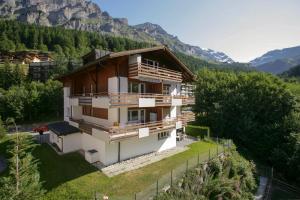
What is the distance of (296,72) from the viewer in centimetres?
13962

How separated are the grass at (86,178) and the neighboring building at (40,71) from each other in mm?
52497

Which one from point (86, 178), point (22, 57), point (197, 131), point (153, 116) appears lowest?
point (86, 178)

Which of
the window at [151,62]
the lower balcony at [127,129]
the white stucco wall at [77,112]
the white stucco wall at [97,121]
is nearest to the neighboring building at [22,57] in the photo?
the white stucco wall at [77,112]

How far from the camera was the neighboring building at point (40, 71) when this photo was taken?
223ft

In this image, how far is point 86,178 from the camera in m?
16.1

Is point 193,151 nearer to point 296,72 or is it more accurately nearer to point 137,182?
point 137,182

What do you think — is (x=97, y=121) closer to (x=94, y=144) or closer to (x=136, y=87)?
(x=94, y=144)

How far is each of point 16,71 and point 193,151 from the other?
5695cm

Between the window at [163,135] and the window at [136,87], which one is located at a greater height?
the window at [136,87]

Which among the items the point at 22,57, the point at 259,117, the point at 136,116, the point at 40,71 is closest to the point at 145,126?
the point at 136,116

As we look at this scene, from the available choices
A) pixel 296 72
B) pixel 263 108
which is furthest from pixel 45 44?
pixel 296 72

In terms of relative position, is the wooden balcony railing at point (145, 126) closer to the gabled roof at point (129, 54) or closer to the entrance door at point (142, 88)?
the entrance door at point (142, 88)

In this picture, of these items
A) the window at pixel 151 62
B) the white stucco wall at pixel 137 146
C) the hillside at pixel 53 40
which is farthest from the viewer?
the hillside at pixel 53 40

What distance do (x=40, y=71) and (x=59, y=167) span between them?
59.0m
